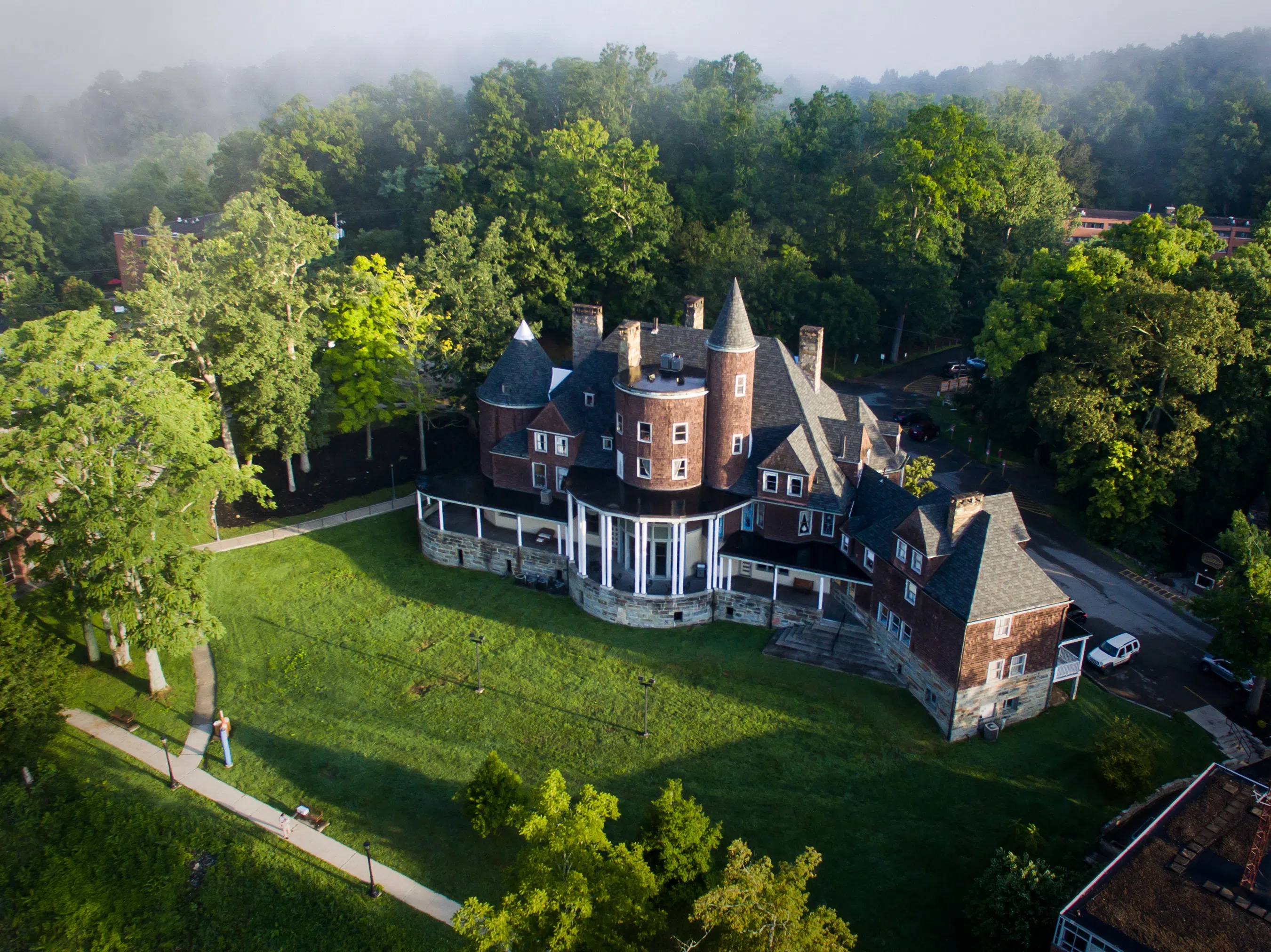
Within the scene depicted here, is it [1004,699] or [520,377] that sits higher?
[520,377]

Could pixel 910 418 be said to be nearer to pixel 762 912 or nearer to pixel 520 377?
pixel 520 377

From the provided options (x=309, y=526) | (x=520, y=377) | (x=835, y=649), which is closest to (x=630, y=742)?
(x=835, y=649)

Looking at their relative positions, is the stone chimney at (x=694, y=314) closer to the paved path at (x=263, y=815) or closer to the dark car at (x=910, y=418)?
the dark car at (x=910, y=418)

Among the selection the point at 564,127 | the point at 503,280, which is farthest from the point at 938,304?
the point at 564,127

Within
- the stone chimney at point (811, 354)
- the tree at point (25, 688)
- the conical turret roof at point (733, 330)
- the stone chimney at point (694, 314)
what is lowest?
Answer: the tree at point (25, 688)

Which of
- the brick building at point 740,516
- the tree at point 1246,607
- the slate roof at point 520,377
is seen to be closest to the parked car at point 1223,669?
the tree at point 1246,607

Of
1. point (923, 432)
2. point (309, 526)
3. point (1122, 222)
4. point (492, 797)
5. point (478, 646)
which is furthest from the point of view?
point (1122, 222)

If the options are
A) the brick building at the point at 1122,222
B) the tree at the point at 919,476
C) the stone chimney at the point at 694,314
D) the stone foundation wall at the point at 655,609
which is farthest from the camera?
the brick building at the point at 1122,222
